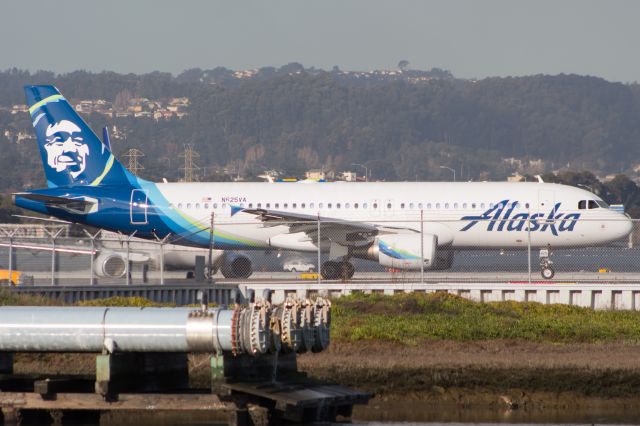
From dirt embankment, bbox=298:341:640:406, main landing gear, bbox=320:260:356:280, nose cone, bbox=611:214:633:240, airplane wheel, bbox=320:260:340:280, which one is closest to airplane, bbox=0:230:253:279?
airplane wheel, bbox=320:260:340:280

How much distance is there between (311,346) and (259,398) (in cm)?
135

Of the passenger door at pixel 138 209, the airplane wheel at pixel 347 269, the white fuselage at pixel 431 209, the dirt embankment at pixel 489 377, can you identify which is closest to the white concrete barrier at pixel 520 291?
the airplane wheel at pixel 347 269

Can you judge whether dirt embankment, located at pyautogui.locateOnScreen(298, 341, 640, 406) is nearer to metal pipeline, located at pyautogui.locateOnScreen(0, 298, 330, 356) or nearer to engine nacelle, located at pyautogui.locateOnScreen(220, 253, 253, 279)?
metal pipeline, located at pyautogui.locateOnScreen(0, 298, 330, 356)

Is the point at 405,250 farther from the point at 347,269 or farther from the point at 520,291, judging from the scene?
the point at 520,291

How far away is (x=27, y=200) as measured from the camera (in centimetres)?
4300

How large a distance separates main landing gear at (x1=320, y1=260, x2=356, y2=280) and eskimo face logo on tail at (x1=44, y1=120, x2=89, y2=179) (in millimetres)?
9738

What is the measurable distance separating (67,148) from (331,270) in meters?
10.8

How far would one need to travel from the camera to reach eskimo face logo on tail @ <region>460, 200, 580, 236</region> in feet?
133

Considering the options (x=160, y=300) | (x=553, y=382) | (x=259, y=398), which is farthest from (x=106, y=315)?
(x=160, y=300)

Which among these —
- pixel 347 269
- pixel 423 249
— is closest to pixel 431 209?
pixel 347 269

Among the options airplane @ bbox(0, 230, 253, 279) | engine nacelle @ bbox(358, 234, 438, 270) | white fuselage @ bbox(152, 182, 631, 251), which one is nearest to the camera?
airplane @ bbox(0, 230, 253, 279)

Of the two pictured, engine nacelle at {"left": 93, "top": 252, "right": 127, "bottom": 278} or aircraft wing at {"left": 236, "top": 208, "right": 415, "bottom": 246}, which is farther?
aircraft wing at {"left": 236, "top": 208, "right": 415, "bottom": 246}

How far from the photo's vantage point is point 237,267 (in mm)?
39719

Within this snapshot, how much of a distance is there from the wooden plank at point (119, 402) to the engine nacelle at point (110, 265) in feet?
46.9
